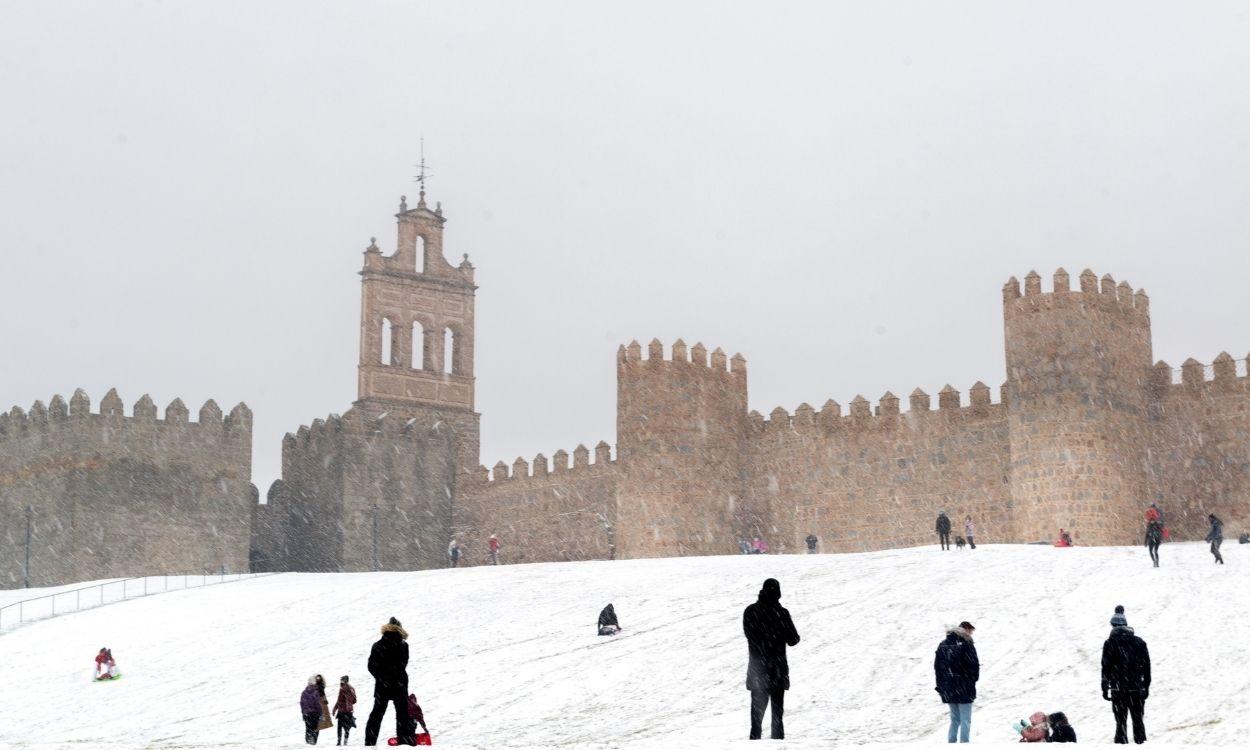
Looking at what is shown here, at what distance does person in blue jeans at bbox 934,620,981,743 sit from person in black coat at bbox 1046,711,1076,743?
615 mm

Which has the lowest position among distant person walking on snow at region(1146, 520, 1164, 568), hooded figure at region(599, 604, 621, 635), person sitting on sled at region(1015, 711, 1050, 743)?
person sitting on sled at region(1015, 711, 1050, 743)

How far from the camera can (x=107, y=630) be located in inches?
1093

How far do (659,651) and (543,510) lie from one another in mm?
22768

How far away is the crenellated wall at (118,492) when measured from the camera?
42031 mm

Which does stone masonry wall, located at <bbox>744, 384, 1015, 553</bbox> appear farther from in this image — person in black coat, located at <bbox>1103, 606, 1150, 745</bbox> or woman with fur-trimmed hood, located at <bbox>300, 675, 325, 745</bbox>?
person in black coat, located at <bbox>1103, 606, 1150, 745</bbox>

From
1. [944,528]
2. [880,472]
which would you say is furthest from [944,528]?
[880,472]

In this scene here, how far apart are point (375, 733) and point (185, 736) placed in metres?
4.45

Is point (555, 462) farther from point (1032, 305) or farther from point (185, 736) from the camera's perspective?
point (185, 736)

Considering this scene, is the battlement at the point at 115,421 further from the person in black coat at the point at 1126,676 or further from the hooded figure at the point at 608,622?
the person in black coat at the point at 1126,676

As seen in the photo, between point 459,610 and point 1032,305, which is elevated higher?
point 1032,305

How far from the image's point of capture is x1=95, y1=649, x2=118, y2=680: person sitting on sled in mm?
23500

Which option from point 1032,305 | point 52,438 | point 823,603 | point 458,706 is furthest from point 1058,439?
point 52,438

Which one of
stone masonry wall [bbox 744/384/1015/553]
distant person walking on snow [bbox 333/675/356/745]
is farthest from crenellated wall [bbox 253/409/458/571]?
distant person walking on snow [bbox 333/675/356/745]

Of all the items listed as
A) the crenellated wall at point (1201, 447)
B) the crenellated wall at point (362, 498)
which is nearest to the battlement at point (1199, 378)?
the crenellated wall at point (1201, 447)
